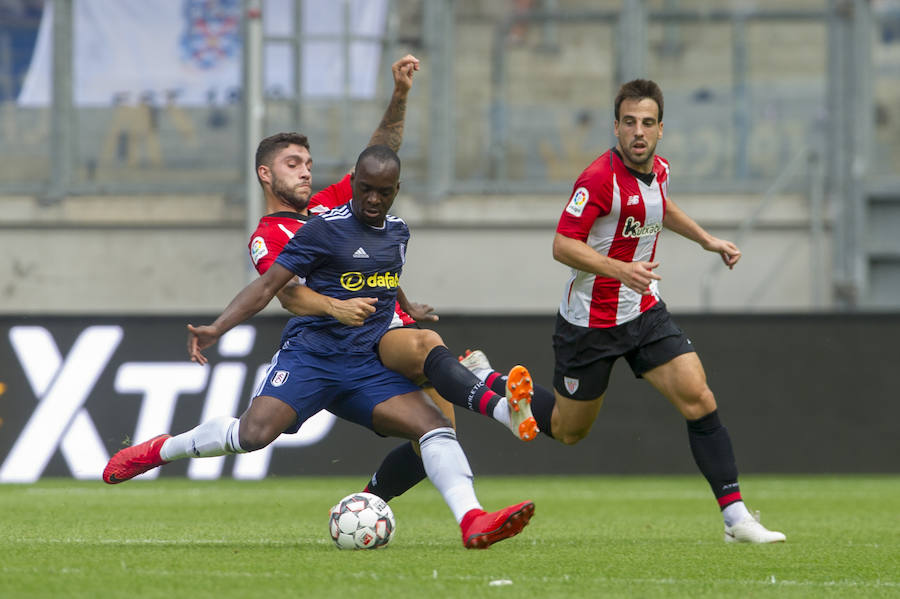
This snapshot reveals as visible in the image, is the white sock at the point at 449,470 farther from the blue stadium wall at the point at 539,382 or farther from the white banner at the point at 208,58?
the white banner at the point at 208,58

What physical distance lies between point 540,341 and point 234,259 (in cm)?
524

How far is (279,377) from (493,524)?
123 centimetres

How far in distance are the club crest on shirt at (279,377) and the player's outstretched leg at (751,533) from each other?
87.5 inches

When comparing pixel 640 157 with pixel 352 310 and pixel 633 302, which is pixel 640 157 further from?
pixel 352 310

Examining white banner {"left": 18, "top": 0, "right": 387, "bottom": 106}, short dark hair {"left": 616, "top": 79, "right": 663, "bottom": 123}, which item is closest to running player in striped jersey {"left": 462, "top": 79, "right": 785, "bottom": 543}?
short dark hair {"left": 616, "top": 79, "right": 663, "bottom": 123}

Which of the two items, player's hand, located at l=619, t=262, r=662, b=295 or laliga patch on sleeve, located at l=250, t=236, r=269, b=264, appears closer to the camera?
player's hand, located at l=619, t=262, r=662, b=295

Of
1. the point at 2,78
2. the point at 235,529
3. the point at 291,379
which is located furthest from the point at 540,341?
the point at 2,78

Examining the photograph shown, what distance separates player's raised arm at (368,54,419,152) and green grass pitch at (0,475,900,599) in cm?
195

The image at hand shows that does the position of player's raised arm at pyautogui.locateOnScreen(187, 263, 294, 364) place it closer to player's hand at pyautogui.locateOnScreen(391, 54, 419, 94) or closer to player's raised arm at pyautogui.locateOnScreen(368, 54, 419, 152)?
player's raised arm at pyautogui.locateOnScreen(368, 54, 419, 152)

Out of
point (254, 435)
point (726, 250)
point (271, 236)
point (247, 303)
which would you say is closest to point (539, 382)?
point (726, 250)

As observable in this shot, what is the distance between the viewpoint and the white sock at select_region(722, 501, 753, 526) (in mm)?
6602

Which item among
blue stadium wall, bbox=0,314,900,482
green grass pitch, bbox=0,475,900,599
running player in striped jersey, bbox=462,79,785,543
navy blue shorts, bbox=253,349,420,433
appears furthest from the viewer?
blue stadium wall, bbox=0,314,900,482

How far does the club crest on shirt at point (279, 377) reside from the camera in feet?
19.9

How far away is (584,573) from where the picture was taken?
17.4ft
